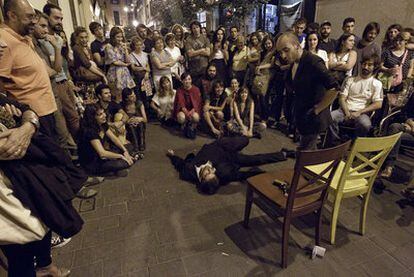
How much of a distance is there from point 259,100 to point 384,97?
2.13 m

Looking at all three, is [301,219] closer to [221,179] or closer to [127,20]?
[221,179]

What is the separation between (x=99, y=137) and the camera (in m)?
3.46

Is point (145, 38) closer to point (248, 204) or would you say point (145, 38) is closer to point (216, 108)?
point (216, 108)

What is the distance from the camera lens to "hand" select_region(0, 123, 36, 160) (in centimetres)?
121

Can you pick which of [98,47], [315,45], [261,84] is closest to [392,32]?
[315,45]

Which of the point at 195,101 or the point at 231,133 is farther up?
the point at 195,101

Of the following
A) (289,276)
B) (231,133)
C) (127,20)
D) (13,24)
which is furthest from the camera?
(127,20)

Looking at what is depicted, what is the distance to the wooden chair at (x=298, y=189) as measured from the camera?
5.92 ft

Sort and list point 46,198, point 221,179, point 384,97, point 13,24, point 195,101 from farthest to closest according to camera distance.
Answer: point 195,101 → point 384,97 → point 221,179 → point 13,24 → point 46,198

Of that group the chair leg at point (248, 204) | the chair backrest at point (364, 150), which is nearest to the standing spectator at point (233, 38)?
the chair leg at point (248, 204)

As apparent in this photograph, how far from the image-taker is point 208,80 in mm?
5238

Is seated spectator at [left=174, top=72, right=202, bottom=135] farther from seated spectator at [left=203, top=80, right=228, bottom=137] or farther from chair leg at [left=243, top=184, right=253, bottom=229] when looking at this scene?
chair leg at [left=243, top=184, right=253, bottom=229]

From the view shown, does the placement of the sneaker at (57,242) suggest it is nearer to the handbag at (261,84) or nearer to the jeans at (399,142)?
the jeans at (399,142)

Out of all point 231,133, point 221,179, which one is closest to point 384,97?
point 231,133
